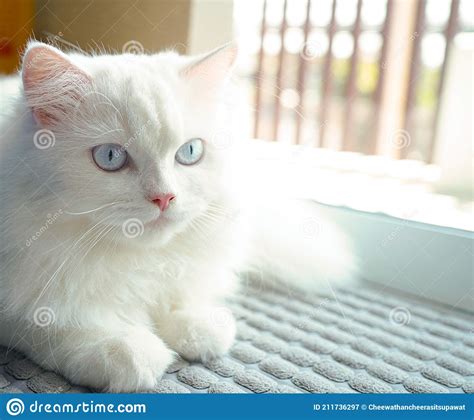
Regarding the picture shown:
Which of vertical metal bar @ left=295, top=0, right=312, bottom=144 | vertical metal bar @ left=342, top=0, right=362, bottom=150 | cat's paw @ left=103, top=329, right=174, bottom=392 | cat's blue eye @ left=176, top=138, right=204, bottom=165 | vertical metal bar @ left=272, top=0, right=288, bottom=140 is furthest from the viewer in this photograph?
vertical metal bar @ left=342, top=0, right=362, bottom=150

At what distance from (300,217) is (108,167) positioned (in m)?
0.62

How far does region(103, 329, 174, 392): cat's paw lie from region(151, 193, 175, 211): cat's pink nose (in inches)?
8.4

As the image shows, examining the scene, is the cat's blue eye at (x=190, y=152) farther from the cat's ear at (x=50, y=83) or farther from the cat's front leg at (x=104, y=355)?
the cat's front leg at (x=104, y=355)

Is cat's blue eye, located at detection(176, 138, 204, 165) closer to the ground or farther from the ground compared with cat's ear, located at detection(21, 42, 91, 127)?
farther from the ground

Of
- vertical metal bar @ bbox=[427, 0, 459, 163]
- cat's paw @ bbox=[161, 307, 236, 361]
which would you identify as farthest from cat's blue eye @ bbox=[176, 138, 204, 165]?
vertical metal bar @ bbox=[427, 0, 459, 163]

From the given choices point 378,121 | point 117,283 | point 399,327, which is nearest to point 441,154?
point 378,121

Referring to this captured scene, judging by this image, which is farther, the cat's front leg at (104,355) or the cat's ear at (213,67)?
the cat's ear at (213,67)

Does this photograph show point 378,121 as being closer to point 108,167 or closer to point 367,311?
point 367,311

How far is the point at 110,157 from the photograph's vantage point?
0.82 meters

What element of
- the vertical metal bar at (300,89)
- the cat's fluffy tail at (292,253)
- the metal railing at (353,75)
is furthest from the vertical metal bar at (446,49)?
the cat's fluffy tail at (292,253)

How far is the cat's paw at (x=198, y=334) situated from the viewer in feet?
2.96

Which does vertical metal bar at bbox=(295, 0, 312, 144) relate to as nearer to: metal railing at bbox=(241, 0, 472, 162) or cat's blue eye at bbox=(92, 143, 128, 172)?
metal railing at bbox=(241, 0, 472, 162)

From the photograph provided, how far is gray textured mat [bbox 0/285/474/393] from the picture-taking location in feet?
2.73

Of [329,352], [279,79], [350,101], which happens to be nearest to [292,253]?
[329,352]
